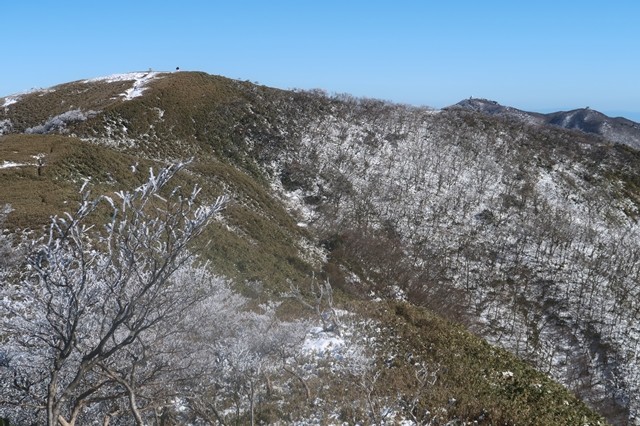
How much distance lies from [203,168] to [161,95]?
16617 mm

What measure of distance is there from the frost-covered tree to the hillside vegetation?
4495 millimetres

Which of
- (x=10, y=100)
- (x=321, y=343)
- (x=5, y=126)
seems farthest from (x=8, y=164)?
(x=10, y=100)

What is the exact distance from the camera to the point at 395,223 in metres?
49.7

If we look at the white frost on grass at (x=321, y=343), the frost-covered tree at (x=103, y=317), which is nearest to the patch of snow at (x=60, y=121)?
the frost-covered tree at (x=103, y=317)

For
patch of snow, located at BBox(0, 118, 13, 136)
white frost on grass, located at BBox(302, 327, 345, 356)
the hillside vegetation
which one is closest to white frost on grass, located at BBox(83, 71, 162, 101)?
the hillside vegetation

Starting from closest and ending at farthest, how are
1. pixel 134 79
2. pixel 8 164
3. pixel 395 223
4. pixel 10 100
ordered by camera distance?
1. pixel 8 164
2. pixel 395 223
3. pixel 10 100
4. pixel 134 79

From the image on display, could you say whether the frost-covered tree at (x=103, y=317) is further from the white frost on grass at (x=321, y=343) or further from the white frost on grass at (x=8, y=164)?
the white frost on grass at (x=8, y=164)

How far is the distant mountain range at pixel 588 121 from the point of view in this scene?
405 ft

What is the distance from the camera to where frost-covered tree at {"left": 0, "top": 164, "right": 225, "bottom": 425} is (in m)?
6.71

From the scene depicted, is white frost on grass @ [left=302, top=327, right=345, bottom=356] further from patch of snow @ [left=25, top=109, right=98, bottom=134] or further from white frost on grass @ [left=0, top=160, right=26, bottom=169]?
patch of snow @ [left=25, top=109, right=98, bottom=134]

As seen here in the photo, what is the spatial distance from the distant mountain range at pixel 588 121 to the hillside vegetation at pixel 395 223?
62787mm

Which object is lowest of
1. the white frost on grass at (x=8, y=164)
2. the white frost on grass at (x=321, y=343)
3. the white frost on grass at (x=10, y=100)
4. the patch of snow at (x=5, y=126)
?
the white frost on grass at (x=321, y=343)

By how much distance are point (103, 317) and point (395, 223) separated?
1710 inches

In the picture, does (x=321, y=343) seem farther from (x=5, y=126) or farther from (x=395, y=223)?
(x=5, y=126)
